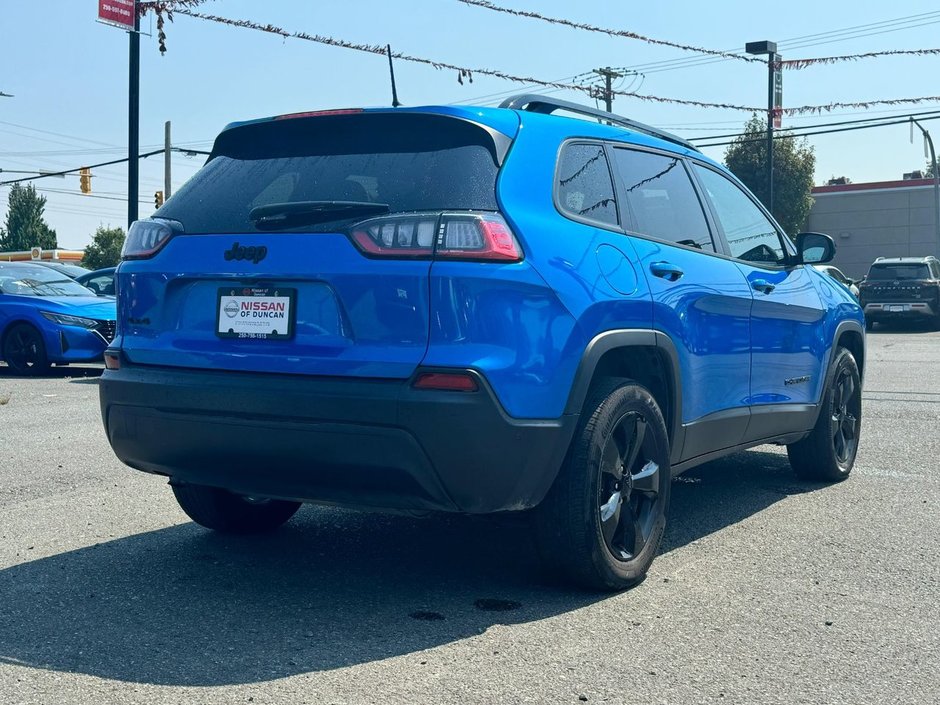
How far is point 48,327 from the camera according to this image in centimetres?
1388

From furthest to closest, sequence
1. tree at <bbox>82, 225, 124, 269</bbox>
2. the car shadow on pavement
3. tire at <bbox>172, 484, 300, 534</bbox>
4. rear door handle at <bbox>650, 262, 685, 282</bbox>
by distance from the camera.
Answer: tree at <bbox>82, 225, 124, 269</bbox>
tire at <bbox>172, 484, 300, 534</bbox>
rear door handle at <bbox>650, 262, 685, 282</bbox>
the car shadow on pavement

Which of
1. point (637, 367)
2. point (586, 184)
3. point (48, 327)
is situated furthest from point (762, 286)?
point (48, 327)

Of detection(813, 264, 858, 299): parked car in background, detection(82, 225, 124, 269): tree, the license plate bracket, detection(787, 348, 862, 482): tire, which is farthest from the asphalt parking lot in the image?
detection(82, 225, 124, 269): tree

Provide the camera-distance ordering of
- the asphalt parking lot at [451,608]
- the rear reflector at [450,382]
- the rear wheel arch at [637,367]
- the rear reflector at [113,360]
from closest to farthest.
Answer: the asphalt parking lot at [451,608] < the rear reflector at [450,382] < the rear wheel arch at [637,367] < the rear reflector at [113,360]

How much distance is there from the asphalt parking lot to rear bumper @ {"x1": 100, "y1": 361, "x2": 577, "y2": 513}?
0.43 metres

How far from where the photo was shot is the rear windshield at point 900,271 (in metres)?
27.0

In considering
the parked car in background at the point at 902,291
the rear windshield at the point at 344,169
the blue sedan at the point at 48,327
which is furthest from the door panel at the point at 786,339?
the parked car in background at the point at 902,291

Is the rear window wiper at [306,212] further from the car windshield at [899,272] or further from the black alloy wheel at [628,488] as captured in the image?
the car windshield at [899,272]

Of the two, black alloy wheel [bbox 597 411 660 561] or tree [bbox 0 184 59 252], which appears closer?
black alloy wheel [bbox 597 411 660 561]

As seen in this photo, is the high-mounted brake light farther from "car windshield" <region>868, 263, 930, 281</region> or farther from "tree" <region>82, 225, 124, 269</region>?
"tree" <region>82, 225, 124, 269</region>

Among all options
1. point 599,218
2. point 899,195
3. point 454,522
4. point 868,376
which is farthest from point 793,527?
point 899,195

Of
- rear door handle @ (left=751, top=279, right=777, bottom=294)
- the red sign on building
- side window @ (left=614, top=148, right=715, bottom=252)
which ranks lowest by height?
rear door handle @ (left=751, top=279, right=777, bottom=294)

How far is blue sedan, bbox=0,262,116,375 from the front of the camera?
543 inches

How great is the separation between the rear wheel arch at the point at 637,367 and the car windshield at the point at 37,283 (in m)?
11.6
